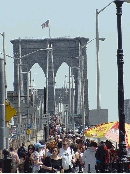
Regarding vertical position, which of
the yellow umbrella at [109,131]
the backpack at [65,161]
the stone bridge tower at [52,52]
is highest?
the stone bridge tower at [52,52]

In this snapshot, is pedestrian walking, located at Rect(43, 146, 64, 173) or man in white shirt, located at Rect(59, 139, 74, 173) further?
man in white shirt, located at Rect(59, 139, 74, 173)

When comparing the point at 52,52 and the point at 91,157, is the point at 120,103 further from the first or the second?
the point at 52,52

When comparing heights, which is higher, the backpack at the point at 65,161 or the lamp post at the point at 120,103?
the lamp post at the point at 120,103

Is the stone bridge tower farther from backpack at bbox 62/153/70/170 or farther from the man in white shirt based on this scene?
backpack at bbox 62/153/70/170

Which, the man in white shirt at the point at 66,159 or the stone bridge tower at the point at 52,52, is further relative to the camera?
the stone bridge tower at the point at 52,52

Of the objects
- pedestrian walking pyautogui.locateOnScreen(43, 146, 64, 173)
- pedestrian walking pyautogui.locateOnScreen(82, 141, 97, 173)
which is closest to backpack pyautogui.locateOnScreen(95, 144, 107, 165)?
pedestrian walking pyautogui.locateOnScreen(82, 141, 97, 173)

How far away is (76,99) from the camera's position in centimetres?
14125

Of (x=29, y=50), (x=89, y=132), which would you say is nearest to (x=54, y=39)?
(x=29, y=50)

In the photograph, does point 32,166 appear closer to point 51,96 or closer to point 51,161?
point 51,161

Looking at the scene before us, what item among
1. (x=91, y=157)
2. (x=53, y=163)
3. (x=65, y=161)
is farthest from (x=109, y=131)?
(x=53, y=163)

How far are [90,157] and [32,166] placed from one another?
184cm

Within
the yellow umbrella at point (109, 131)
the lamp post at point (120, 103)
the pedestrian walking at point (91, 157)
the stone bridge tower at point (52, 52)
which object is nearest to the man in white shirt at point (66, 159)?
the pedestrian walking at point (91, 157)

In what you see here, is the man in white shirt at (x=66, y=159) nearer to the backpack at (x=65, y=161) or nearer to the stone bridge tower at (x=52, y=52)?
the backpack at (x=65, y=161)

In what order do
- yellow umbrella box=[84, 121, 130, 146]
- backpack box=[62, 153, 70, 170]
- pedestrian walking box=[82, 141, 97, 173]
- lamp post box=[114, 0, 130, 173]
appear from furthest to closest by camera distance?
yellow umbrella box=[84, 121, 130, 146] < pedestrian walking box=[82, 141, 97, 173] < backpack box=[62, 153, 70, 170] < lamp post box=[114, 0, 130, 173]
